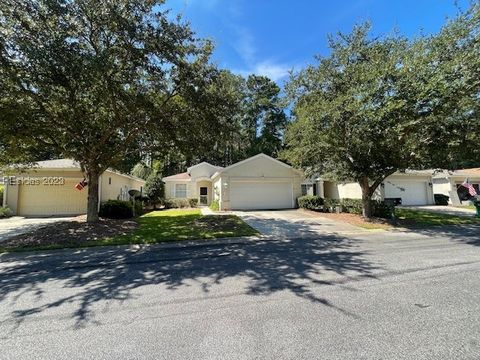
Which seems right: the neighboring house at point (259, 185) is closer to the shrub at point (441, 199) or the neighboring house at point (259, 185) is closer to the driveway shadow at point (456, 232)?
the driveway shadow at point (456, 232)

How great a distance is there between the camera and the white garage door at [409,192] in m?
24.8

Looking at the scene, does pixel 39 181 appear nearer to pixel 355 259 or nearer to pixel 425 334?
pixel 355 259

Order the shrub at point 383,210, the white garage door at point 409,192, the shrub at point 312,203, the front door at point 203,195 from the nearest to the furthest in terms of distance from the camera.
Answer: the shrub at point 383,210
the shrub at point 312,203
the white garage door at point 409,192
the front door at point 203,195

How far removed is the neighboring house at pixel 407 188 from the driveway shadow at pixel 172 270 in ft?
55.8

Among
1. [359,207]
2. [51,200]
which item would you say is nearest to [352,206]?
[359,207]

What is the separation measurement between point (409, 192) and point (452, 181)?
5047 mm

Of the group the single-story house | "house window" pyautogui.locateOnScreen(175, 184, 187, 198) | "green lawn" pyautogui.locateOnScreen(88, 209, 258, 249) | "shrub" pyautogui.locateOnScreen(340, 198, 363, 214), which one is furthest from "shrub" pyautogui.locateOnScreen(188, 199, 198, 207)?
"shrub" pyautogui.locateOnScreen(340, 198, 363, 214)

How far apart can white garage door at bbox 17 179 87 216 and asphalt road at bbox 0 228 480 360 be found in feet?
37.8

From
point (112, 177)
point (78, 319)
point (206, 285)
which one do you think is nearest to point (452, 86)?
point (206, 285)

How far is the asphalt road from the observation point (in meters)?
3.22

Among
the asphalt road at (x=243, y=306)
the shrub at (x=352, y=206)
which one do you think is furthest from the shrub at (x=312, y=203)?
the asphalt road at (x=243, y=306)

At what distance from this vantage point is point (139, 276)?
6.07 meters

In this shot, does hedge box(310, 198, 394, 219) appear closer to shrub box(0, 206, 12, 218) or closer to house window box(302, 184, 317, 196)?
house window box(302, 184, 317, 196)

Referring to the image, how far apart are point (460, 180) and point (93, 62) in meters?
32.6
